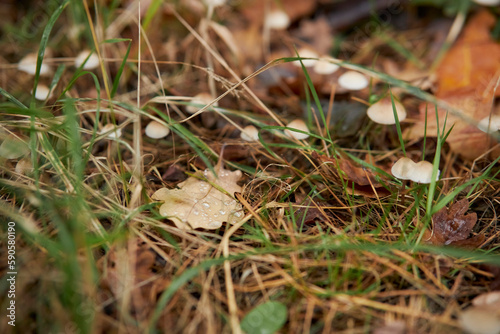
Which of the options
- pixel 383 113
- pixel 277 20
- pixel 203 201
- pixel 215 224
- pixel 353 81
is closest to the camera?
pixel 215 224

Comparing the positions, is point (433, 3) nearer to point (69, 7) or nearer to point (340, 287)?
point (340, 287)

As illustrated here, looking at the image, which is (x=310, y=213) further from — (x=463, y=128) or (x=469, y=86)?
(x=469, y=86)

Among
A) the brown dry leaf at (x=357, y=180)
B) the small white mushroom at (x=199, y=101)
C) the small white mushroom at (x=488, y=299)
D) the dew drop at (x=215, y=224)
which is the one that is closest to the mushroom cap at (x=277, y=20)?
the small white mushroom at (x=199, y=101)

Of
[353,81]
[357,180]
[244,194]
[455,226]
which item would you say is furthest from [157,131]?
[455,226]

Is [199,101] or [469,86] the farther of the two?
[469,86]

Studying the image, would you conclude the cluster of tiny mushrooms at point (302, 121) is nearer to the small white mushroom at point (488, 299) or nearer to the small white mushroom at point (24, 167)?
the small white mushroom at point (24, 167)

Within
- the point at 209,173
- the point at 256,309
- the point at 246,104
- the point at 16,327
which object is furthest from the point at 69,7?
the point at 256,309

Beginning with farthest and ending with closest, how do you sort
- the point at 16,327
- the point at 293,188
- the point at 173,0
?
1. the point at 173,0
2. the point at 293,188
3. the point at 16,327
